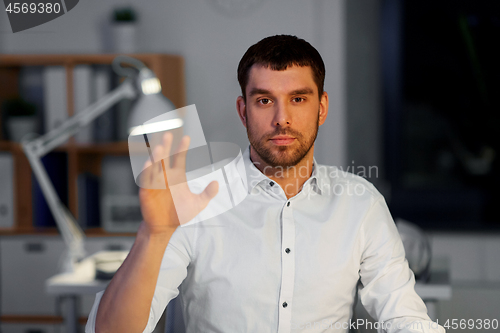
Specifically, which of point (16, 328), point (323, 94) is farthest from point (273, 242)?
point (16, 328)

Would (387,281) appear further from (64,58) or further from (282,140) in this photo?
(64,58)

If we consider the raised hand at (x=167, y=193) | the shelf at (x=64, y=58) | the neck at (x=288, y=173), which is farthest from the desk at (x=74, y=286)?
the shelf at (x=64, y=58)

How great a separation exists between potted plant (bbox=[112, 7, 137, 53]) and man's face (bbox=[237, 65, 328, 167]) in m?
1.37

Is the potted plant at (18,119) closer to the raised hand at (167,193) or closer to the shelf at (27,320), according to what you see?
the shelf at (27,320)

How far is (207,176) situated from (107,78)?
1305mm

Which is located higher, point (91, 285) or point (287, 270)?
point (287, 270)

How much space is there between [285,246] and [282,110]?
302mm

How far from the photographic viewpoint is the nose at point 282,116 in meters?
0.96

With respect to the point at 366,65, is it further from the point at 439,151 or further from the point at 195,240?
the point at 195,240

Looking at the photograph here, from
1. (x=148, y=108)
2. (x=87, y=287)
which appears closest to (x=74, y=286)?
(x=87, y=287)

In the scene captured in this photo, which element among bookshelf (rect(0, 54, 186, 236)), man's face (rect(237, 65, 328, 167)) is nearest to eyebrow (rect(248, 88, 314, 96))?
man's face (rect(237, 65, 328, 167))

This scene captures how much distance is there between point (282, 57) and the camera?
0.99m

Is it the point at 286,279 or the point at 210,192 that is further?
the point at 286,279

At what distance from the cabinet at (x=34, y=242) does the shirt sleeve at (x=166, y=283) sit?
1177 millimetres
